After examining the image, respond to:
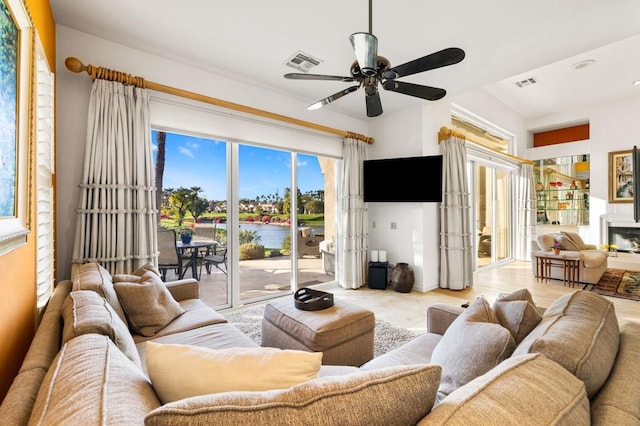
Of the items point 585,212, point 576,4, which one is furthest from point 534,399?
point 585,212

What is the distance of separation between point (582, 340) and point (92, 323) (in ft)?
5.45

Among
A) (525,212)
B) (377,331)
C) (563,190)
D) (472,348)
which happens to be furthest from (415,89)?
(563,190)

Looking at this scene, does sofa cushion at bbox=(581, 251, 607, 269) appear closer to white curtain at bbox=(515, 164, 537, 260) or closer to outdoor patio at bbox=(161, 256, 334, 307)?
white curtain at bbox=(515, 164, 537, 260)

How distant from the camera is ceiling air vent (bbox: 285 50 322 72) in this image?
9.69 ft

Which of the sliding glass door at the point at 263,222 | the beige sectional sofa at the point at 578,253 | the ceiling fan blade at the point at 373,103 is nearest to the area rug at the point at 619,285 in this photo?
the beige sectional sofa at the point at 578,253

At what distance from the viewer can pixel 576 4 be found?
2213mm

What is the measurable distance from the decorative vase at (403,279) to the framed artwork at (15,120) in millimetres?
3882

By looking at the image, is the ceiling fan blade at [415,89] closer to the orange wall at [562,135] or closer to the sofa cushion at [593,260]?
the sofa cushion at [593,260]

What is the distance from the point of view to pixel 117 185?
98.9 inches

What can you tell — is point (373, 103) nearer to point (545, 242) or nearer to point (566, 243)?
point (545, 242)

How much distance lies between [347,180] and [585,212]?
5779 mm

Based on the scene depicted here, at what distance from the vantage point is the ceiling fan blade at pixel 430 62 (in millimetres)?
1798

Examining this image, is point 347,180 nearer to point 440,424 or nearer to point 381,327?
point 381,327

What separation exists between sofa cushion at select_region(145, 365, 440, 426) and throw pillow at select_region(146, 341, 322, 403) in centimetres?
16
